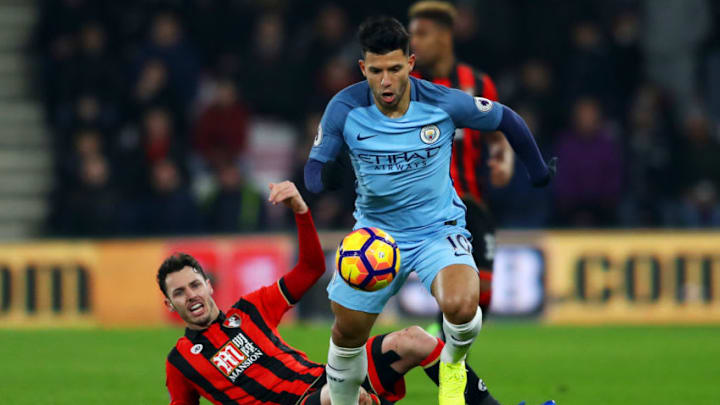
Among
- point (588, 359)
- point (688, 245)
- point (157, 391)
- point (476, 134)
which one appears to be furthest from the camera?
point (688, 245)

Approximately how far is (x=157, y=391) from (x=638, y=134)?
299 inches

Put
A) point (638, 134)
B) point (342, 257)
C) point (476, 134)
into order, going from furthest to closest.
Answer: point (638, 134) < point (476, 134) < point (342, 257)

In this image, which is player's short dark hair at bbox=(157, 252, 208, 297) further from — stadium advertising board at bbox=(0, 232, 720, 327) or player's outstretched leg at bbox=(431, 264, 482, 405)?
stadium advertising board at bbox=(0, 232, 720, 327)

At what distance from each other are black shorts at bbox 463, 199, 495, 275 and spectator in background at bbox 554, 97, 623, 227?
5.94m

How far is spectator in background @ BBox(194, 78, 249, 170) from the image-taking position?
13.1m

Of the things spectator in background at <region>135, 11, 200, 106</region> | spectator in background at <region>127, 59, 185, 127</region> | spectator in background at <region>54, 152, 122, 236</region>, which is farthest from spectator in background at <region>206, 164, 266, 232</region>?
spectator in background at <region>135, 11, 200, 106</region>

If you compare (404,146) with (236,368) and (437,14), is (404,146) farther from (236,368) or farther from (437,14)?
(437,14)

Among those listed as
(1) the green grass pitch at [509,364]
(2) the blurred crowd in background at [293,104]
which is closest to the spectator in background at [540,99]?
(2) the blurred crowd in background at [293,104]

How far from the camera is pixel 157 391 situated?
730 cm

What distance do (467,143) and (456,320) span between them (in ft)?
6.17

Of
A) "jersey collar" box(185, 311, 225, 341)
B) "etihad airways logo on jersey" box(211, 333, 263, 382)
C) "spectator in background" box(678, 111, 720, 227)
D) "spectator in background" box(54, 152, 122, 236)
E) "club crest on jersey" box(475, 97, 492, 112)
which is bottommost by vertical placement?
"spectator in background" box(54, 152, 122, 236)

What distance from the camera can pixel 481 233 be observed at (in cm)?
665

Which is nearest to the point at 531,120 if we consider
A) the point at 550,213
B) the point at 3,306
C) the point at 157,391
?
the point at 550,213

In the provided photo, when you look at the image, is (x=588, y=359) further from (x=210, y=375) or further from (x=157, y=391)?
(x=210, y=375)
